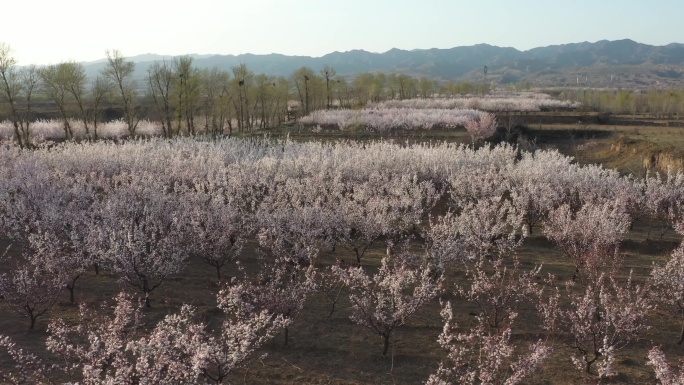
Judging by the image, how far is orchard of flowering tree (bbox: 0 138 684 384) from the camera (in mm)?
9362

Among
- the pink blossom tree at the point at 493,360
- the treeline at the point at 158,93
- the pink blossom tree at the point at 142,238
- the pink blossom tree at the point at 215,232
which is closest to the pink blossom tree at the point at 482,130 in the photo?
the treeline at the point at 158,93

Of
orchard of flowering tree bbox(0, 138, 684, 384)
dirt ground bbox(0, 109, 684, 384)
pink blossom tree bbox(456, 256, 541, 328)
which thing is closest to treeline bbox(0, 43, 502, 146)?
orchard of flowering tree bbox(0, 138, 684, 384)

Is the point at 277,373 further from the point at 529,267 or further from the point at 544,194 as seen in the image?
the point at 544,194

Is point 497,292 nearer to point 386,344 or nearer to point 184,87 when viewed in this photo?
point 386,344

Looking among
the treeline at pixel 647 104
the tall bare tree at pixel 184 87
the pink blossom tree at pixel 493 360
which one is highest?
the tall bare tree at pixel 184 87

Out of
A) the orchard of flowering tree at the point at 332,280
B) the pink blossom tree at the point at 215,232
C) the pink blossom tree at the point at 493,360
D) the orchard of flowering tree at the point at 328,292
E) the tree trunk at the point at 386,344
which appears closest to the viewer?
the pink blossom tree at the point at 493,360

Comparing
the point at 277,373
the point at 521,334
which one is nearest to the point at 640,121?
the point at 521,334

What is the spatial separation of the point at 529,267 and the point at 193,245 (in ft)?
42.1

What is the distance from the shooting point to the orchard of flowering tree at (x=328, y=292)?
9.36 meters

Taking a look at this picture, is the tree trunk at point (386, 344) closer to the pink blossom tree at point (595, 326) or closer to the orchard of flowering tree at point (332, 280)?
the orchard of flowering tree at point (332, 280)

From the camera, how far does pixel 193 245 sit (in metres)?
15.0

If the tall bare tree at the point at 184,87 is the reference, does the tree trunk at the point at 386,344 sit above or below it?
below

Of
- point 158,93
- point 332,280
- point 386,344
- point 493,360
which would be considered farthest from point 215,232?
point 158,93

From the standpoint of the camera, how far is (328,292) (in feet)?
49.2
